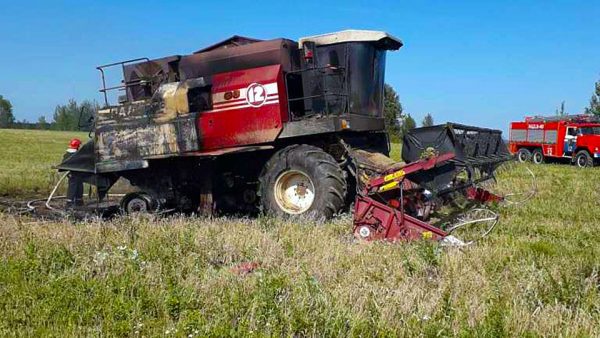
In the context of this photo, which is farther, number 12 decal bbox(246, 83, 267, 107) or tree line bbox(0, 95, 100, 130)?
tree line bbox(0, 95, 100, 130)

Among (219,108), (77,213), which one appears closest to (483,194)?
(219,108)

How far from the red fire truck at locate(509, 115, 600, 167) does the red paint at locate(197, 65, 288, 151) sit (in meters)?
23.0

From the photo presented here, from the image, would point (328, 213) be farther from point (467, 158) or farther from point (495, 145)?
point (495, 145)

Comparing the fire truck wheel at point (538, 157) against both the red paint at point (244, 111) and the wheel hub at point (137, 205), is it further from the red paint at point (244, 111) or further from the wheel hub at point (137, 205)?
the wheel hub at point (137, 205)

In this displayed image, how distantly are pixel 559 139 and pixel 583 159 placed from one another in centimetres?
179

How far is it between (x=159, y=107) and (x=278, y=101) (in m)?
2.09

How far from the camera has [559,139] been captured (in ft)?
95.7

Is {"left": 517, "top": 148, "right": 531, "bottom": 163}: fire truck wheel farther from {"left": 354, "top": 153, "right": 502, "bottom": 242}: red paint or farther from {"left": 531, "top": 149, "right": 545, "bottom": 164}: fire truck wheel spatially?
{"left": 354, "top": 153, "right": 502, "bottom": 242}: red paint

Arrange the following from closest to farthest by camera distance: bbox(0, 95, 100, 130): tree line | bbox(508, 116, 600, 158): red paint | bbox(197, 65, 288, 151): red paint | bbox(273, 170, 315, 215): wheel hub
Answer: bbox(273, 170, 315, 215): wheel hub → bbox(197, 65, 288, 151): red paint → bbox(508, 116, 600, 158): red paint → bbox(0, 95, 100, 130): tree line

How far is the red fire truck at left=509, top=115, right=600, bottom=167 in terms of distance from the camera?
2759 cm

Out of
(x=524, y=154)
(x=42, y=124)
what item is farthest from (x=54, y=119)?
(x=524, y=154)

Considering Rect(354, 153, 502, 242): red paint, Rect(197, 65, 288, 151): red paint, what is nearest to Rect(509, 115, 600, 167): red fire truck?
Rect(197, 65, 288, 151): red paint

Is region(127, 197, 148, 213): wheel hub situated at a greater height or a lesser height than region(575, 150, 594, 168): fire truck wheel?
greater

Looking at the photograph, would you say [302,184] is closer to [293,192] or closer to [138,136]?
[293,192]
